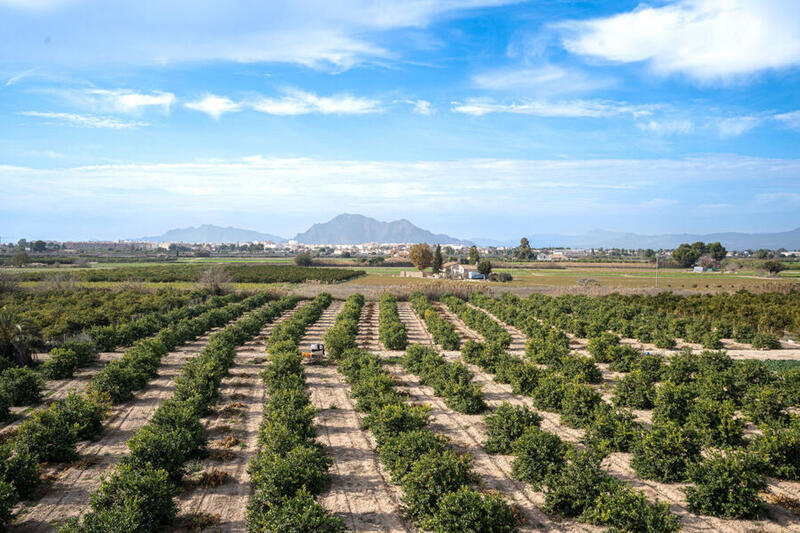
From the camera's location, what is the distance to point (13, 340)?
23.9 m

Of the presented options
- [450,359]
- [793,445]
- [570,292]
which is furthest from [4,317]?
[570,292]

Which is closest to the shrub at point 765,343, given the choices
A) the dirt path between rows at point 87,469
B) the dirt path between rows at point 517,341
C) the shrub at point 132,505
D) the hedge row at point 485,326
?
the dirt path between rows at point 517,341

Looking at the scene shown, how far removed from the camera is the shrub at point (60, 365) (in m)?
21.7

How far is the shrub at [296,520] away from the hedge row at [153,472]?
205cm

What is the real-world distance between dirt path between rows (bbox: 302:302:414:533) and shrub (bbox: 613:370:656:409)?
10235 mm

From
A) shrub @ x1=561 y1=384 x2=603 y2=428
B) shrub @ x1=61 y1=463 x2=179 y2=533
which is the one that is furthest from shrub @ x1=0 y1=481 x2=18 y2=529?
shrub @ x1=561 y1=384 x2=603 y2=428

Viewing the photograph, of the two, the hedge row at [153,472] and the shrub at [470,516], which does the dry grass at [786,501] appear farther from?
the hedge row at [153,472]

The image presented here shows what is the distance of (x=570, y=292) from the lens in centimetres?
6356

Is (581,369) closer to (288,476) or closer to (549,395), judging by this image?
(549,395)

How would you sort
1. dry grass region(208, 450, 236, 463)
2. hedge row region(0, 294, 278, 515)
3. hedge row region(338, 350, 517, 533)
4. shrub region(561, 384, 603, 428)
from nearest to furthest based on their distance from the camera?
hedge row region(338, 350, 517, 533), hedge row region(0, 294, 278, 515), dry grass region(208, 450, 236, 463), shrub region(561, 384, 603, 428)

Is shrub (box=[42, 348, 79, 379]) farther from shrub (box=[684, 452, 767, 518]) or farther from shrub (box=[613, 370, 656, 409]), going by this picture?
shrub (box=[684, 452, 767, 518])

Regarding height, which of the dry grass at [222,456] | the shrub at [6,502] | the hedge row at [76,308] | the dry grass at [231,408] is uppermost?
the hedge row at [76,308]

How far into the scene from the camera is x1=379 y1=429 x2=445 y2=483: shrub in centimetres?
1102

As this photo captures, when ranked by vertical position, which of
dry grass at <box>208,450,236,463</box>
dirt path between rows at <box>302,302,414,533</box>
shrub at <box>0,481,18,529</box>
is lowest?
dirt path between rows at <box>302,302,414,533</box>
